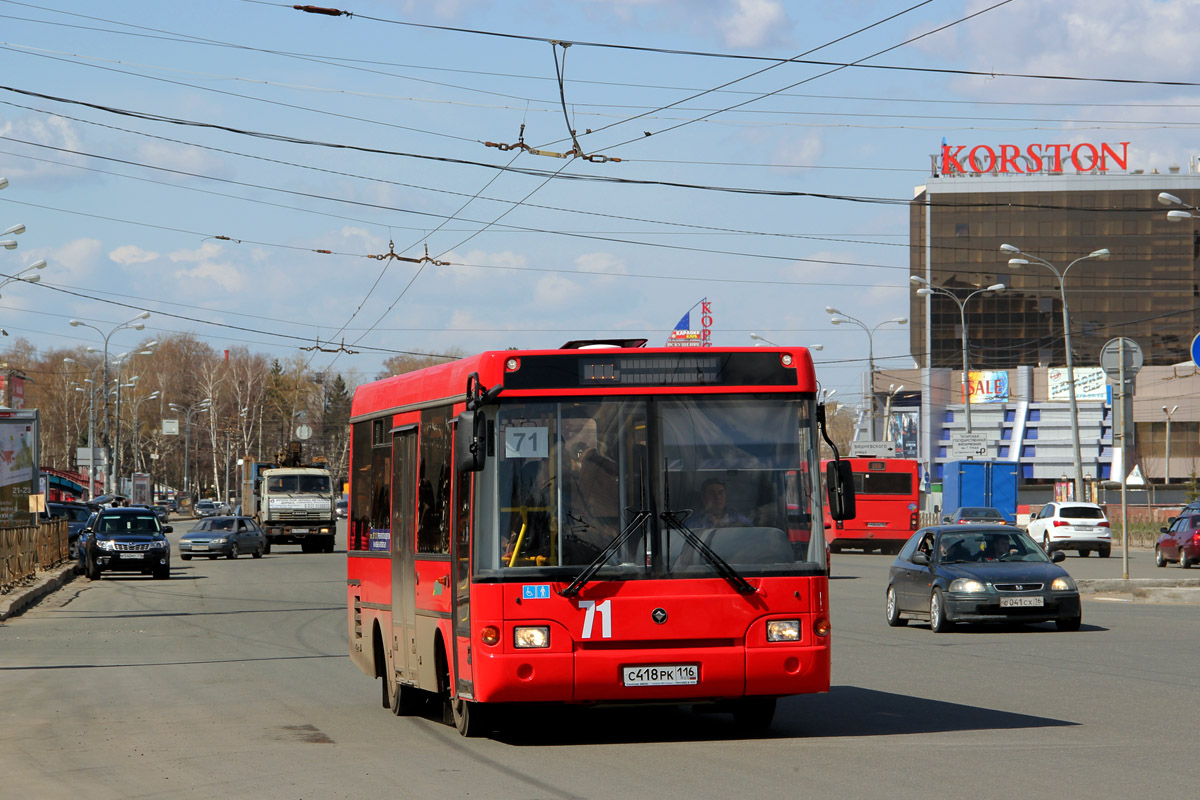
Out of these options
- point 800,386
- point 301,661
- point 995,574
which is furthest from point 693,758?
point 995,574

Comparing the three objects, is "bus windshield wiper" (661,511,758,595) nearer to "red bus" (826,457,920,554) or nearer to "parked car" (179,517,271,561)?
"parked car" (179,517,271,561)

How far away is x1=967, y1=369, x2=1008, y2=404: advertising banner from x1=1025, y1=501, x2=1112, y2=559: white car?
1979 inches

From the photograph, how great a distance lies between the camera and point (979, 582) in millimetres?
19172

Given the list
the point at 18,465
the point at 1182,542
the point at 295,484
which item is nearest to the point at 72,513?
the point at 295,484

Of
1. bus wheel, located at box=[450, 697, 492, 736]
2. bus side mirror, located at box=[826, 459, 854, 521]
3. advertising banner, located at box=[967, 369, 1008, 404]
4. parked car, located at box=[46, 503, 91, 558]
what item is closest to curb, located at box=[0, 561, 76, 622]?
parked car, located at box=[46, 503, 91, 558]

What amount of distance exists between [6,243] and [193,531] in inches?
490

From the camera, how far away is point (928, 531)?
818 inches

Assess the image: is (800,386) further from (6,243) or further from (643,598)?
(6,243)

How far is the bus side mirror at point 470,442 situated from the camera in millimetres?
9539

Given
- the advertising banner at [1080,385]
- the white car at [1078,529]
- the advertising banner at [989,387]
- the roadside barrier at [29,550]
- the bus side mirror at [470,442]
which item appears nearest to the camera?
the bus side mirror at [470,442]

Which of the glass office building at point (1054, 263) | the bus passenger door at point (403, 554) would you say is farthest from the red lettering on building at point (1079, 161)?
the bus passenger door at point (403, 554)

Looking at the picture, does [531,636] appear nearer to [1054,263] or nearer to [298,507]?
[298,507]

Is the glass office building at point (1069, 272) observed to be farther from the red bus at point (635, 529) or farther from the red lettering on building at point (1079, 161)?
the red bus at point (635, 529)

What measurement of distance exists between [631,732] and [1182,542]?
31.6 metres
